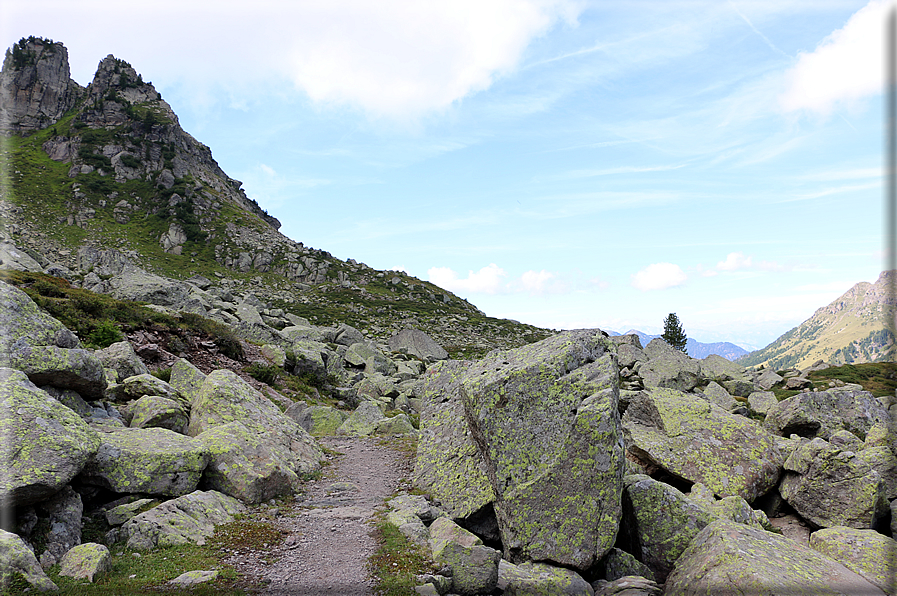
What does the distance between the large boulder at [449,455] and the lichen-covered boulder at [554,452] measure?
213 centimetres

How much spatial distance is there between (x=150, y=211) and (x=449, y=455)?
14351 cm

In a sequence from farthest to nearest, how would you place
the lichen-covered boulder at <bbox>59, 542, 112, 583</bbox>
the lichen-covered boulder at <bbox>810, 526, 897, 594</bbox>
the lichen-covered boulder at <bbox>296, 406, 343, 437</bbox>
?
the lichen-covered boulder at <bbox>296, 406, 343, 437</bbox>
the lichen-covered boulder at <bbox>810, 526, 897, 594</bbox>
the lichen-covered boulder at <bbox>59, 542, 112, 583</bbox>

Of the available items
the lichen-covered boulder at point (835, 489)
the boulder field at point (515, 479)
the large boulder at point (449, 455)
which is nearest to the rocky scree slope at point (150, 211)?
the large boulder at point (449, 455)

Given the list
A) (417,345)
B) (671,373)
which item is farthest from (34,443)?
(417,345)

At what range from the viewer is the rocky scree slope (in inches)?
4173

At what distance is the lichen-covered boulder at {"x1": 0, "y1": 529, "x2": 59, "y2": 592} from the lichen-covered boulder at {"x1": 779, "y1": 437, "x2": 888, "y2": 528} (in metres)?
19.1

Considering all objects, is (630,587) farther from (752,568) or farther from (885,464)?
(885,464)

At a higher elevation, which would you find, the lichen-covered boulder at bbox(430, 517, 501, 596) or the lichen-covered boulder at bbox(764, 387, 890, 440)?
the lichen-covered boulder at bbox(764, 387, 890, 440)

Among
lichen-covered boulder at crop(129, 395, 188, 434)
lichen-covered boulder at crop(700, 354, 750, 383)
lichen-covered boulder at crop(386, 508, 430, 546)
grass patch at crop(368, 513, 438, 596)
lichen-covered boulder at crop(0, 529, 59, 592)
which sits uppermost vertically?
lichen-covered boulder at crop(700, 354, 750, 383)

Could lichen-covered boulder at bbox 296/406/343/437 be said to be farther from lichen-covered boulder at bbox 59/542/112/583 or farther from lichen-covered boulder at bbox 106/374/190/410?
lichen-covered boulder at bbox 59/542/112/583

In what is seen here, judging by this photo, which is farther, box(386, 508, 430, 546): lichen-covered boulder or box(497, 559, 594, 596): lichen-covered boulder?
box(386, 508, 430, 546): lichen-covered boulder

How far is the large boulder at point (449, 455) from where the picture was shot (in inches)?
547

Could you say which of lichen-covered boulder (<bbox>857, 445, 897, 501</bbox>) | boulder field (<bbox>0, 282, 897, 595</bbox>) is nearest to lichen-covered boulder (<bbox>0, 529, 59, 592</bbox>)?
boulder field (<bbox>0, 282, 897, 595</bbox>)

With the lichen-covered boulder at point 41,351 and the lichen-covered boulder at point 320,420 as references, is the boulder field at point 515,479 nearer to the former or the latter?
the lichen-covered boulder at point 41,351
